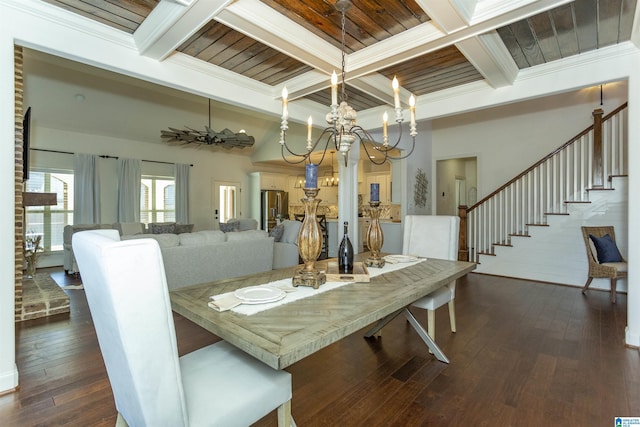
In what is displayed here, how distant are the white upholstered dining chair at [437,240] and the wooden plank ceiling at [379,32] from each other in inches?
57.3

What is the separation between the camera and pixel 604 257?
4.02 m

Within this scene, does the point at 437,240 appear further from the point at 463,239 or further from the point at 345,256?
the point at 463,239

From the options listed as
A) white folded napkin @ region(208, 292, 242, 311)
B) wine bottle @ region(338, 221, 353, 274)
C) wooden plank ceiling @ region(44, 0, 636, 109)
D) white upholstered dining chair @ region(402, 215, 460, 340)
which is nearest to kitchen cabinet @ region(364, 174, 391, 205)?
white upholstered dining chair @ region(402, 215, 460, 340)

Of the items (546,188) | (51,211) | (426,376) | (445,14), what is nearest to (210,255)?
(426,376)

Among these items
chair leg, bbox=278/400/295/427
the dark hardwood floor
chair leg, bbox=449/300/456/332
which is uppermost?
chair leg, bbox=278/400/295/427

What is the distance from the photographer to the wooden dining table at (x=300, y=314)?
1063 millimetres

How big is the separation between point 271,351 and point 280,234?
14.6ft

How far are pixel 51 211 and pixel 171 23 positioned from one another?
6119mm

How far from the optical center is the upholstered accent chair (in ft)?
12.5

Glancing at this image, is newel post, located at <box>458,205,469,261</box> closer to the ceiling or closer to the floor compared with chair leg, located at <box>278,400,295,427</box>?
closer to the ceiling

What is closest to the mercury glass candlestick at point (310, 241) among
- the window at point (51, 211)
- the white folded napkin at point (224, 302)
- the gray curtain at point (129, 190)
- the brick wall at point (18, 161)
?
the white folded napkin at point (224, 302)

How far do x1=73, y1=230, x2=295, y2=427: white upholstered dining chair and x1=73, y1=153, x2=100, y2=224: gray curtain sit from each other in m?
6.61

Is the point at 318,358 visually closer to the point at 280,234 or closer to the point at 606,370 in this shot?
the point at 606,370

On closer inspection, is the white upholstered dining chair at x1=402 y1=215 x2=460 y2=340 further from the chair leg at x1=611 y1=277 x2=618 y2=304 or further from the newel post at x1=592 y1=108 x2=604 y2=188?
the newel post at x1=592 y1=108 x2=604 y2=188
